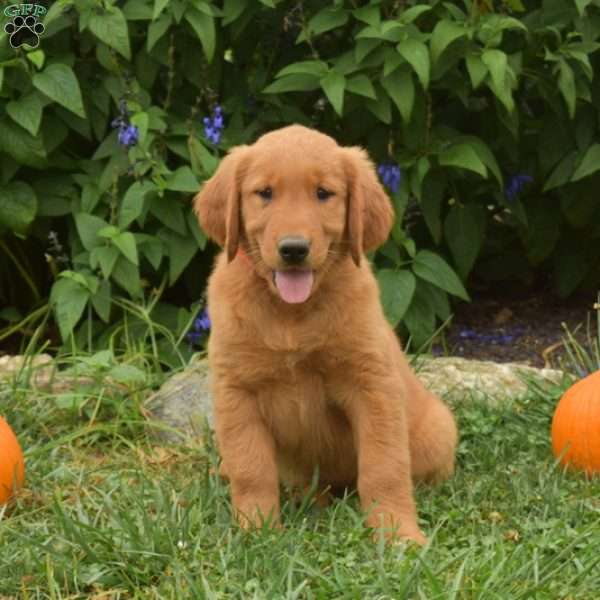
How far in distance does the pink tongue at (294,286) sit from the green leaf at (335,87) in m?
1.47

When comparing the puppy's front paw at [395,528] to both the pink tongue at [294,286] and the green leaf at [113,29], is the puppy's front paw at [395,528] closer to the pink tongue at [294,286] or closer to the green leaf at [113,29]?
the pink tongue at [294,286]

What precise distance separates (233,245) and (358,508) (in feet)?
3.40

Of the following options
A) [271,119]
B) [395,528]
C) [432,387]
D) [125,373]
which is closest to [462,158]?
[271,119]

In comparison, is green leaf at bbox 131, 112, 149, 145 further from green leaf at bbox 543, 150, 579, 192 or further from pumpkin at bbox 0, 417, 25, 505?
green leaf at bbox 543, 150, 579, 192

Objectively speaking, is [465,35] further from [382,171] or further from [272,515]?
[272,515]

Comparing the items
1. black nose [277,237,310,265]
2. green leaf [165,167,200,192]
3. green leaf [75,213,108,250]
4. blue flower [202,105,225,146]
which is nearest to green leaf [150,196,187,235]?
green leaf [165,167,200,192]

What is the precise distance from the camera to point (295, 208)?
391 cm

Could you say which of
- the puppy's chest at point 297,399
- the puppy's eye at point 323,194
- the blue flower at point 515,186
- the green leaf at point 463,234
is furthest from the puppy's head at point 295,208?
the blue flower at point 515,186

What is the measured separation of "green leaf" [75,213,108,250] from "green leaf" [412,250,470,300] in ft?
4.82

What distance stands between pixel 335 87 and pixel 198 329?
1.45m

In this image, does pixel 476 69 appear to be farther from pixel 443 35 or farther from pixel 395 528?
pixel 395 528

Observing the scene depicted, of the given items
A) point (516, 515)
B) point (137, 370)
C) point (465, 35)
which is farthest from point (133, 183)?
point (516, 515)

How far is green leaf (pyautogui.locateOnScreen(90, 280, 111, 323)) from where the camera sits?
576 centimetres

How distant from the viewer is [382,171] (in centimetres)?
584
